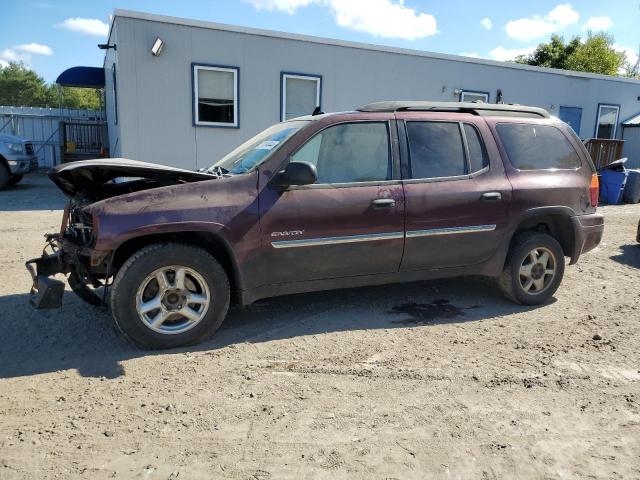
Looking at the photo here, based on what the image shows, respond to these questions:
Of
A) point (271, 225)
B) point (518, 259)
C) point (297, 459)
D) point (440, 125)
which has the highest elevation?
point (440, 125)

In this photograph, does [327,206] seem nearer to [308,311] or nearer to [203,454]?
[308,311]

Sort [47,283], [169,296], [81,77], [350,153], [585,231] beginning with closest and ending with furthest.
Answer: [47,283] → [169,296] → [350,153] → [585,231] → [81,77]

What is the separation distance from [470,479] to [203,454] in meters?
1.34

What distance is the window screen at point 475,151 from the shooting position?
15.2 ft

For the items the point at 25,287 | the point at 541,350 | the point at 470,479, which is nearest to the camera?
the point at 470,479

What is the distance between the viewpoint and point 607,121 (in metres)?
17.3

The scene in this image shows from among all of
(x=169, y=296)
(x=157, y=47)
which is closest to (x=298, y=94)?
(x=157, y=47)

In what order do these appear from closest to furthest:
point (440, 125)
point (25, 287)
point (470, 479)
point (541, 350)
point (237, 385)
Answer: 1. point (470, 479)
2. point (237, 385)
3. point (541, 350)
4. point (440, 125)
5. point (25, 287)

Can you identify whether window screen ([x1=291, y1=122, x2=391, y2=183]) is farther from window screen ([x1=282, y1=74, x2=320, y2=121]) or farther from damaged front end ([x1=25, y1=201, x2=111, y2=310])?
window screen ([x1=282, y1=74, x2=320, y2=121])

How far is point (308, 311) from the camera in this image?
467cm

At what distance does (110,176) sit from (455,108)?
320 centimetres

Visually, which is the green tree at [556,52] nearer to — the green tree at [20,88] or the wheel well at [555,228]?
the wheel well at [555,228]

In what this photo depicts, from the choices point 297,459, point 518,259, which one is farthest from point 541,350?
point 297,459

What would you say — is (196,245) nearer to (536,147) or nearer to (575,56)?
(536,147)
